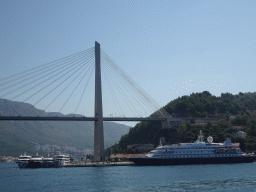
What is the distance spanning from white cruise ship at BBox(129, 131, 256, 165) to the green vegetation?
1770cm

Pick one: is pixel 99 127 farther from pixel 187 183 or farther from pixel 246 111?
pixel 246 111

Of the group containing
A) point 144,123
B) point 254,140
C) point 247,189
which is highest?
point 144,123

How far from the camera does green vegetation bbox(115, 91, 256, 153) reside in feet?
315

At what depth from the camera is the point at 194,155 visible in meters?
72.8

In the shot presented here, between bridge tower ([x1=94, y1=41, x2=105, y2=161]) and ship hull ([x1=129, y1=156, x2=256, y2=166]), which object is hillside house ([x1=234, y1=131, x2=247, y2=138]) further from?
bridge tower ([x1=94, y1=41, x2=105, y2=161])

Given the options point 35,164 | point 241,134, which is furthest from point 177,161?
point 241,134

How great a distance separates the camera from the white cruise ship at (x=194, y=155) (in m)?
72.1

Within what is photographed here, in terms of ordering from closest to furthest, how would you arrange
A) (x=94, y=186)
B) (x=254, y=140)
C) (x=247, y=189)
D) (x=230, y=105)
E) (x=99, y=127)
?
(x=247, y=189)
(x=94, y=186)
(x=99, y=127)
(x=254, y=140)
(x=230, y=105)

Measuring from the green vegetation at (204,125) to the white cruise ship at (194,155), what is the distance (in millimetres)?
17700

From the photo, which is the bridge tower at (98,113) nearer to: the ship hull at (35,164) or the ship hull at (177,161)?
the ship hull at (177,161)

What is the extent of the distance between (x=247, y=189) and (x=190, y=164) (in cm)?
3953

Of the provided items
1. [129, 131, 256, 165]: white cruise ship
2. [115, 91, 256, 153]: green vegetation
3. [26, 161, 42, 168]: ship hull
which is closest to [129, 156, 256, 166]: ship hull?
[129, 131, 256, 165]: white cruise ship

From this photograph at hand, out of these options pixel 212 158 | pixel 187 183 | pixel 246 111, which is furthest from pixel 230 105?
pixel 187 183

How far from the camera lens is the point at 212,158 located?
7275 cm
